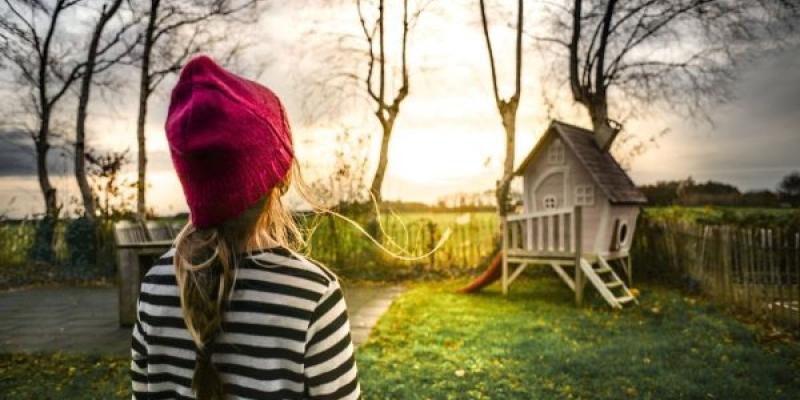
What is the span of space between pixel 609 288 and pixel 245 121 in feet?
30.0

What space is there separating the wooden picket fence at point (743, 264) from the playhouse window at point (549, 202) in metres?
2.65

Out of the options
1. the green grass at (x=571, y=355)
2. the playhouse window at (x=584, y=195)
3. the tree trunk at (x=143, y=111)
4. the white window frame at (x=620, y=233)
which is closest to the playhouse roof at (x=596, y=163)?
the playhouse window at (x=584, y=195)

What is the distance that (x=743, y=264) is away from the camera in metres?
8.07

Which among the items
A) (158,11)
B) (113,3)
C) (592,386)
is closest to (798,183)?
(592,386)

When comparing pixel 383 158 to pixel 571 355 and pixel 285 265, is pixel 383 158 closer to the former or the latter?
pixel 571 355

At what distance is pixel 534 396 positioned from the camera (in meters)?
4.48

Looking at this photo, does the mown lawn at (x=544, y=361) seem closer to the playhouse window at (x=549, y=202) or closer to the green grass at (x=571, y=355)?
the green grass at (x=571, y=355)

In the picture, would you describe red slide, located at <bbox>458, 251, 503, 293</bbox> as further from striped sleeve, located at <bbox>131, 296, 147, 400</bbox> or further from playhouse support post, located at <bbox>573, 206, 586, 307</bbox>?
striped sleeve, located at <bbox>131, 296, 147, 400</bbox>

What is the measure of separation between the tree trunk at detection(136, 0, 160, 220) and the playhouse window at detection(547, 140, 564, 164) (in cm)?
1068

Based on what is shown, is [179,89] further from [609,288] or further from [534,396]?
[609,288]

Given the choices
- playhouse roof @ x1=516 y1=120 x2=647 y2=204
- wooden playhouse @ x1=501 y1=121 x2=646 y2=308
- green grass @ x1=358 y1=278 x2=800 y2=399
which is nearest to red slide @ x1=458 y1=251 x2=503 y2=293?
wooden playhouse @ x1=501 y1=121 x2=646 y2=308

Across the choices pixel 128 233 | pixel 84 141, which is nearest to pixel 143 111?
pixel 84 141

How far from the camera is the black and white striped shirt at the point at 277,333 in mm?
1307

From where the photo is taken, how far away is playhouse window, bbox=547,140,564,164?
10169mm
